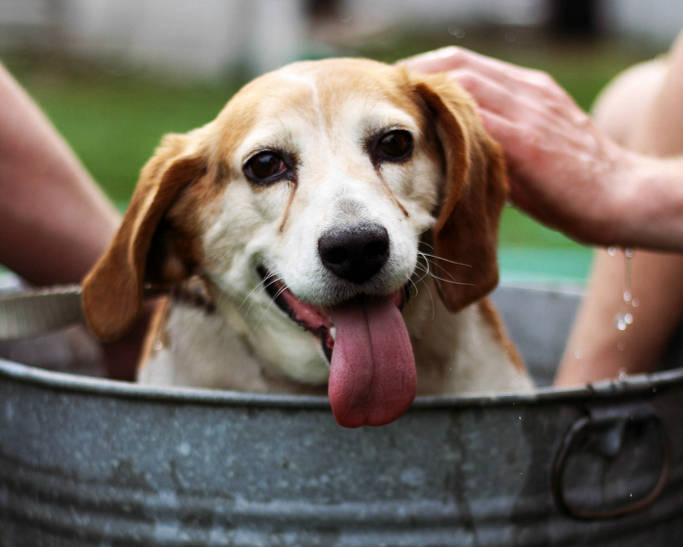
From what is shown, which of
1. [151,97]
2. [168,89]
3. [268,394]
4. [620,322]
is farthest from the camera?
[151,97]

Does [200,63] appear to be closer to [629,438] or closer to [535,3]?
[535,3]

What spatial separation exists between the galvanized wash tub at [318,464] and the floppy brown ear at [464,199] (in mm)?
331

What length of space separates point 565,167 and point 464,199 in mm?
210

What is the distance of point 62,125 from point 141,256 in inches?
323

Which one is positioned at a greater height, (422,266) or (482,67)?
(482,67)

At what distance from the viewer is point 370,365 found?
1.44 meters

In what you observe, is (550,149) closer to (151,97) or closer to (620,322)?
(620,322)

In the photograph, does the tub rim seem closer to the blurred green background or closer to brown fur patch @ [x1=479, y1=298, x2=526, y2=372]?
brown fur patch @ [x1=479, y1=298, x2=526, y2=372]

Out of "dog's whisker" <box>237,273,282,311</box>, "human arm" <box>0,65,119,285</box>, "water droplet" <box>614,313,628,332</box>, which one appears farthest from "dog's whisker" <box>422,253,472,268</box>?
"human arm" <box>0,65,119,285</box>

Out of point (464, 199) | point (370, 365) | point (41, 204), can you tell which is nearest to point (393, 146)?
point (464, 199)

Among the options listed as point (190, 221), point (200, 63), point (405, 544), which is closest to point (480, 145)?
point (190, 221)

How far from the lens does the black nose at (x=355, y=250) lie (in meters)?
1.39

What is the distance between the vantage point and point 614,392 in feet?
4.71

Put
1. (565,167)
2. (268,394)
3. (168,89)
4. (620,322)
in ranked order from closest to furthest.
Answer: (268,394) < (565,167) < (620,322) < (168,89)
